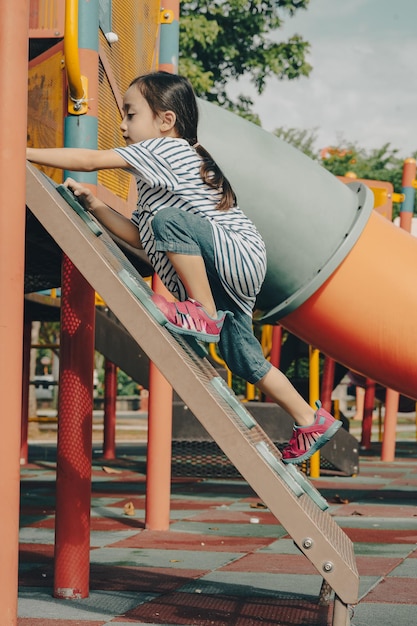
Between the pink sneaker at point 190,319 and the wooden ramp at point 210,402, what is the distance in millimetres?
73

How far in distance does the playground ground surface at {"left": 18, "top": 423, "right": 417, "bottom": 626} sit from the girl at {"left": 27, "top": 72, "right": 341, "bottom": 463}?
0.67 metres

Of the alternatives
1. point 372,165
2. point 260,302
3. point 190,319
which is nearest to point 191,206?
point 190,319

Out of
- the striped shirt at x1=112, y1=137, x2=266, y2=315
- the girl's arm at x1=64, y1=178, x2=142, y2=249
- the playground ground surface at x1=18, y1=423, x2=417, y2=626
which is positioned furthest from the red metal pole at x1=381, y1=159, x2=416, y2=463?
the striped shirt at x1=112, y1=137, x2=266, y2=315

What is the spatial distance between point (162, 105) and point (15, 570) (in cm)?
158

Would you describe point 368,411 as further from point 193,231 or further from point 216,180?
point 193,231

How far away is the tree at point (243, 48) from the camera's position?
19.3m

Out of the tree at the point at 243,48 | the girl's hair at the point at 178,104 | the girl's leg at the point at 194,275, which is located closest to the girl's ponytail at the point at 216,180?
the girl's hair at the point at 178,104

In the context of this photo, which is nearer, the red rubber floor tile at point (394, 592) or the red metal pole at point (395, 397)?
the red rubber floor tile at point (394, 592)

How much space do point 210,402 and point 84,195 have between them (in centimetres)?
117

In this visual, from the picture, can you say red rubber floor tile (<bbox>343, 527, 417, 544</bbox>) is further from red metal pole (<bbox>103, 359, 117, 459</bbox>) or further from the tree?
the tree

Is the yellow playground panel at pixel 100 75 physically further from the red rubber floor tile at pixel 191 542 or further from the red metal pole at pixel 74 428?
the red rubber floor tile at pixel 191 542

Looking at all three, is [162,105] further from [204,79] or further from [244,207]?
[204,79]

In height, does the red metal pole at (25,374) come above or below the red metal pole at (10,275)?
below

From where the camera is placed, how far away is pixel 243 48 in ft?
66.0
